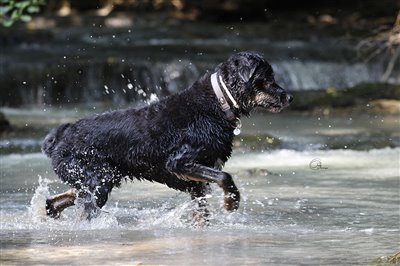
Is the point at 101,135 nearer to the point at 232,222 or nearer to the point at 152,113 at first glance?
the point at 152,113

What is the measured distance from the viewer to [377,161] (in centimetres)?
1162

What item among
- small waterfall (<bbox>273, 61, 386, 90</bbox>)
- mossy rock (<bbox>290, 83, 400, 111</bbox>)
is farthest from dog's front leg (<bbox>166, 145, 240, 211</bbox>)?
small waterfall (<bbox>273, 61, 386, 90</bbox>)

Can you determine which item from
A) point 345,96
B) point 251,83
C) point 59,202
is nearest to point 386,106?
point 345,96

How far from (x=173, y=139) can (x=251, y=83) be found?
77 centimetres

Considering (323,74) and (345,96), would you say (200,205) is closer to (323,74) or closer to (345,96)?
(345,96)

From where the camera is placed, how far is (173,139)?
7770 mm

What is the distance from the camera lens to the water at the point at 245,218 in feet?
21.5

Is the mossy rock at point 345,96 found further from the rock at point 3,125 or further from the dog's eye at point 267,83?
the dog's eye at point 267,83

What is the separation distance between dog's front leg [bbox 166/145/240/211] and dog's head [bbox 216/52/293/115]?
22.8 inches

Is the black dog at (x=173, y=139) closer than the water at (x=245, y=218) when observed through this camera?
No

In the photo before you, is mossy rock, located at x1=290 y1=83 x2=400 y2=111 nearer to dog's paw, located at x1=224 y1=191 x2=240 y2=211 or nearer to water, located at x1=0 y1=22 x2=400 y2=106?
water, located at x1=0 y1=22 x2=400 y2=106

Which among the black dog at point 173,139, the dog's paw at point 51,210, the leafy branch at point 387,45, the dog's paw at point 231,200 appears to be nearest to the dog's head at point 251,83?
the black dog at point 173,139

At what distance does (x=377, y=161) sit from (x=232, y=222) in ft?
13.8

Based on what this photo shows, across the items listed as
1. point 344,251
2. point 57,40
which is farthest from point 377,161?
point 57,40
